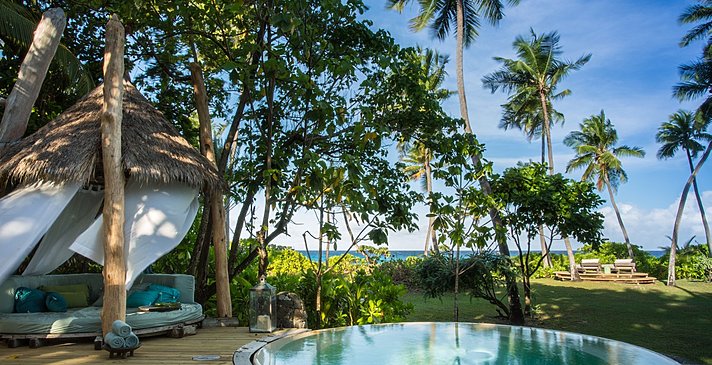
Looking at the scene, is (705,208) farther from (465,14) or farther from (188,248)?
(188,248)

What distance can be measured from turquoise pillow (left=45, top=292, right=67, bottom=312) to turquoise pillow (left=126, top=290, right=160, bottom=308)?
0.59 metres

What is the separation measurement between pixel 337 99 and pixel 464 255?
13.9 feet

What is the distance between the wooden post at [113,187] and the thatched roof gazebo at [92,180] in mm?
185

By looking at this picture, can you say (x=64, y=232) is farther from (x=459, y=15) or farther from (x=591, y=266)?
(x=591, y=266)

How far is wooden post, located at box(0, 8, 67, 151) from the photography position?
18.4 ft

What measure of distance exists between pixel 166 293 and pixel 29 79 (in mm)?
2757

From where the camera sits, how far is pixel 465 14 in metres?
13.3

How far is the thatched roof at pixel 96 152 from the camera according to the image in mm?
4770

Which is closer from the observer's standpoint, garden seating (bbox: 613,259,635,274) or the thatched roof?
the thatched roof

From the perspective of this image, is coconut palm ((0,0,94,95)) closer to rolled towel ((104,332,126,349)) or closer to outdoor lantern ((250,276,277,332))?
outdoor lantern ((250,276,277,332))

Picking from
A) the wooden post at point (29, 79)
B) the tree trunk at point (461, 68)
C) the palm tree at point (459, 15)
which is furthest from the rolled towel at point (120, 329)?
the palm tree at point (459, 15)

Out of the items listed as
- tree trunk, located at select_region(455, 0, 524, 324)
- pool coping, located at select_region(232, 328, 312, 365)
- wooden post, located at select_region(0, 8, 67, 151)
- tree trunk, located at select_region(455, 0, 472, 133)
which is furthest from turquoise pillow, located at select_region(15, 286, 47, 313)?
tree trunk, located at select_region(455, 0, 472, 133)

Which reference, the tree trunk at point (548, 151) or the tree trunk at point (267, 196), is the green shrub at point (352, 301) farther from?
the tree trunk at point (548, 151)

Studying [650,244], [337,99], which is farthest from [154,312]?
[650,244]
